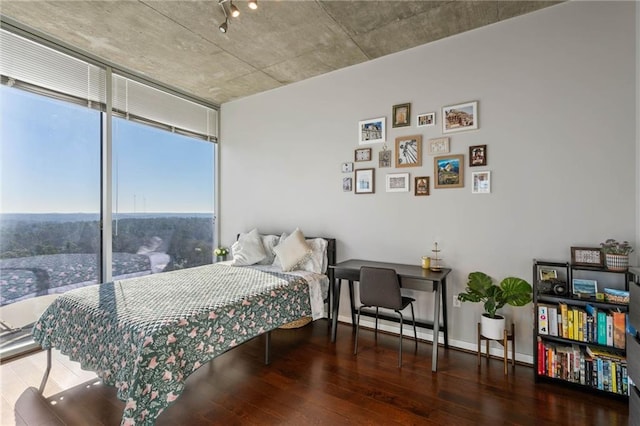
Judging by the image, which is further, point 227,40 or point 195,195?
point 195,195

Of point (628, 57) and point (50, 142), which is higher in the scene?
point (628, 57)

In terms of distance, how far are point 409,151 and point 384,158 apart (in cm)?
28

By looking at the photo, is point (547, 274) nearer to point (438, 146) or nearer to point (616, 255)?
point (616, 255)

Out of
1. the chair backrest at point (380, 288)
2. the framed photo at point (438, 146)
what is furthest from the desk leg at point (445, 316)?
the framed photo at point (438, 146)

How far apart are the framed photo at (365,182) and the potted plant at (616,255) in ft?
6.59

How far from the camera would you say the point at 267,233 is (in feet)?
14.1

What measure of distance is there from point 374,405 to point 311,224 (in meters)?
2.24

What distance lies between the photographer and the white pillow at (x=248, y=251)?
375 cm

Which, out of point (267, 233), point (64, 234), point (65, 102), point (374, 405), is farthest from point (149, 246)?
point (374, 405)

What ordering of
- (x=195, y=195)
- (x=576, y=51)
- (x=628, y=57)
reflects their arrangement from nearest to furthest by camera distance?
(x=628, y=57)
(x=576, y=51)
(x=195, y=195)

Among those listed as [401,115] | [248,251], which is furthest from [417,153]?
[248,251]

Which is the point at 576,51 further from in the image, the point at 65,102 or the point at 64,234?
the point at 64,234

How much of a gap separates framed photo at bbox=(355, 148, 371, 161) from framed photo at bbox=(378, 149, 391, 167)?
128 mm

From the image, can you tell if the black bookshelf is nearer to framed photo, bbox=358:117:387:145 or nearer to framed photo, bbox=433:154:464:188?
framed photo, bbox=433:154:464:188
